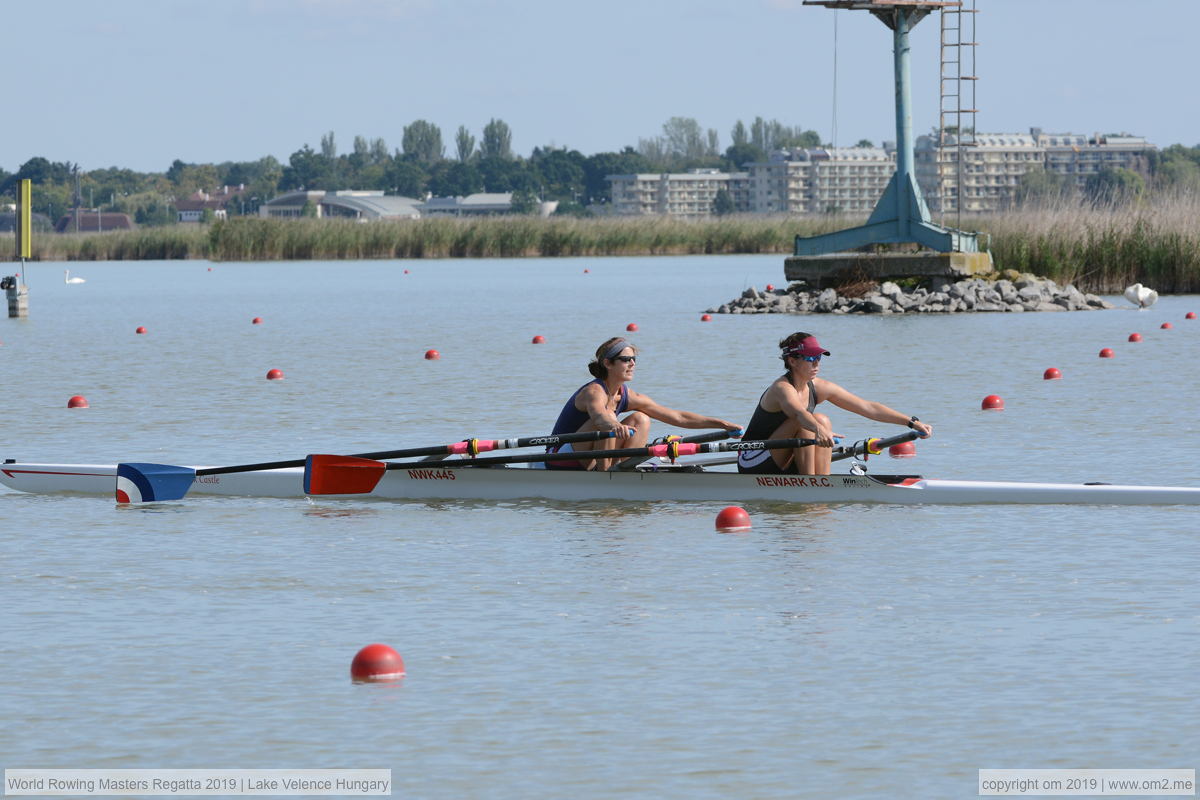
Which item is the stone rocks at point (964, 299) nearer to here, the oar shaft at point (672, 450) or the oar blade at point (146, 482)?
the oar shaft at point (672, 450)

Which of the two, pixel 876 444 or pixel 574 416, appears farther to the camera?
pixel 574 416

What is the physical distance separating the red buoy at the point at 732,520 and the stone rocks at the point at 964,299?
2448cm

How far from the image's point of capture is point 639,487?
13305 millimetres

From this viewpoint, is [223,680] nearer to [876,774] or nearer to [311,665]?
[311,665]

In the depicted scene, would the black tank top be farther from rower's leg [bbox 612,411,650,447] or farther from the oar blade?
the oar blade

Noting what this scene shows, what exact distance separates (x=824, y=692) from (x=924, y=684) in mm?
422

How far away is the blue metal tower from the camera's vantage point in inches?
1405

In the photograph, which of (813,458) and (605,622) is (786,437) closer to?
(813,458)

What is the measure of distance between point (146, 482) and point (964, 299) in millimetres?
25173

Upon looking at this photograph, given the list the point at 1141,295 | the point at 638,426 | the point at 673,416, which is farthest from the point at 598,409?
the point at 1141,295

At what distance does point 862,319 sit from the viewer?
115 ft

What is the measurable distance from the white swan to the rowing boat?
2417cm

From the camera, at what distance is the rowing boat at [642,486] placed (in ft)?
41.2

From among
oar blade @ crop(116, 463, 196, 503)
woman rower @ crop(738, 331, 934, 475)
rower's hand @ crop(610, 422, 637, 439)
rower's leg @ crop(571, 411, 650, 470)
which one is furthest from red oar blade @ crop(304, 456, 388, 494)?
woman rower @ crop(738, 331, 934, 475)
